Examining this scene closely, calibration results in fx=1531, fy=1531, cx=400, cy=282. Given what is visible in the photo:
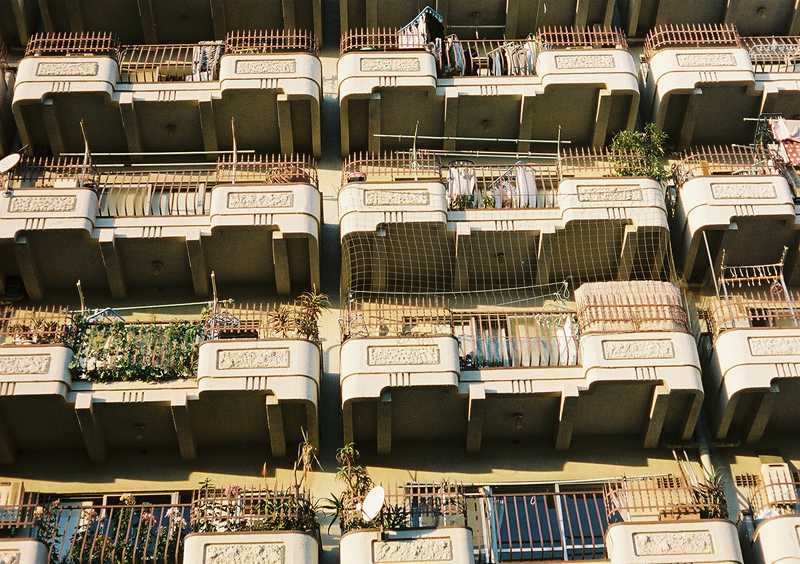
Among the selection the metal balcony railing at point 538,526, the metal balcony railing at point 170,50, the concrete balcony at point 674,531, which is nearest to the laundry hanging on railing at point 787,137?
the concrete balcony at point 674,531

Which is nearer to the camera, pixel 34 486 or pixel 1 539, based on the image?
pixel 1 539

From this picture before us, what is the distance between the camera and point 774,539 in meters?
24.3

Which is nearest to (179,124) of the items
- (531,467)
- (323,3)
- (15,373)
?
(323,3)

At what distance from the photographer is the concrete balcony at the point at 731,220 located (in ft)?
93.4

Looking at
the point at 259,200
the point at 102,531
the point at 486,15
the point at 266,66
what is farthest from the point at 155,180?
the point at 486,15

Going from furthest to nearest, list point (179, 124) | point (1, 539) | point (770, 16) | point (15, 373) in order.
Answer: point (770, 16)
point (179, 124)
point (15, 373)
point (1, 539)

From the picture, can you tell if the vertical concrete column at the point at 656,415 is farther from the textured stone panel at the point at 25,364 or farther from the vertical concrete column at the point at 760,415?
the textured stone panel at the point at 25,364

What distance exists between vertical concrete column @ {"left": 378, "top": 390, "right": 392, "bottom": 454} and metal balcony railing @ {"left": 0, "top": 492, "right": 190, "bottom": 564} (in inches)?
142

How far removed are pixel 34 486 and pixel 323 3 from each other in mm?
12878

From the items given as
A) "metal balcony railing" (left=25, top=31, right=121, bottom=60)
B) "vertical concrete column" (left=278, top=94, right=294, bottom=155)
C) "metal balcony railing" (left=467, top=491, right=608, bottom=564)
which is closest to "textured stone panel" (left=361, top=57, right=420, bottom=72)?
"vertical concrete column" (left=278, top=94, right=294, bottom=155)

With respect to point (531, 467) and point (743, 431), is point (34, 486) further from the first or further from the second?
point (743, 431)

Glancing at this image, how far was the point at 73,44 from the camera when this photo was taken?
31859mm

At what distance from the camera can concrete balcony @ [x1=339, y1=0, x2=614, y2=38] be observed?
1281 inches

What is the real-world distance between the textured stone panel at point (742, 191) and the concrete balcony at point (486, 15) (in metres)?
5.66
